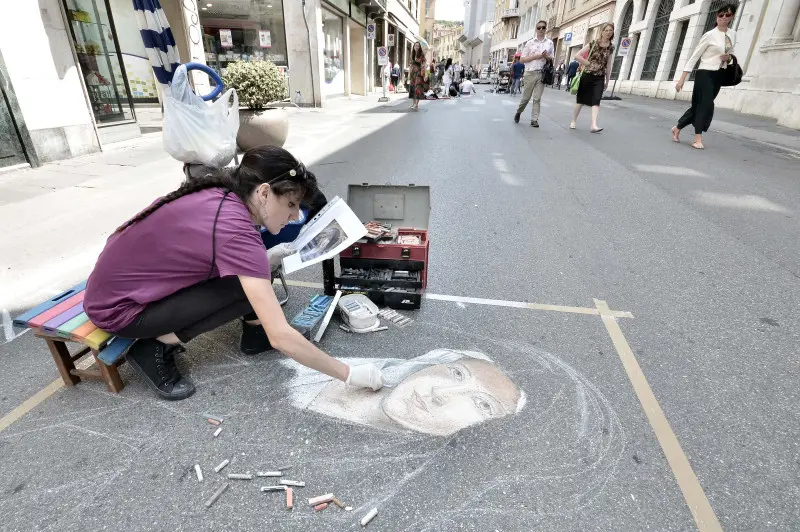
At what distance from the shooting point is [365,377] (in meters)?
1.92

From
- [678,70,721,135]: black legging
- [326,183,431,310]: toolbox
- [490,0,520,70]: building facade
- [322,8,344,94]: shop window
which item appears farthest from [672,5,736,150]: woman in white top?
[490,0,520,70]: building facade

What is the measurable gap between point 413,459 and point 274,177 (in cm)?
127

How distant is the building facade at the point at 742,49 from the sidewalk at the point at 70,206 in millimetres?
12185

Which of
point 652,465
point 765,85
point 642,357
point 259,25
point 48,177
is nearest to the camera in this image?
point 652,465

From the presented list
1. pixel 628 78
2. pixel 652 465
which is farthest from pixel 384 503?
pixel 628 78

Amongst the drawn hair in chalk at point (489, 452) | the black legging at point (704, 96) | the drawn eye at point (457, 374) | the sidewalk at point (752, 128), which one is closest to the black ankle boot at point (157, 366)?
the drawn hair in chalk at point (489, 452)

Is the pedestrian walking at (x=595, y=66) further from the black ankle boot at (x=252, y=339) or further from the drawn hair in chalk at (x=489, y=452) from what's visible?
the black ankle boot at (x=252, y=339)

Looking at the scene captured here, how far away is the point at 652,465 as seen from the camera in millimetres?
1665

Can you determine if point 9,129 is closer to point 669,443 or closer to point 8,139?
point 8,139

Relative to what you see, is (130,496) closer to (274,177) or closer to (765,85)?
(274,177)

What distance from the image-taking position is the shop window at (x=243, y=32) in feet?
48.3

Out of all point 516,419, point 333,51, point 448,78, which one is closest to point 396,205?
point 516,419

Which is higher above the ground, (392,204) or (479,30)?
(479,30)

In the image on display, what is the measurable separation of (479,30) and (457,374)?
98220mm
